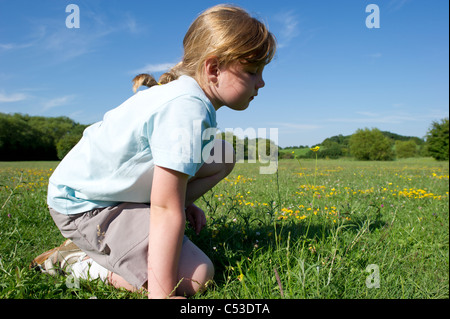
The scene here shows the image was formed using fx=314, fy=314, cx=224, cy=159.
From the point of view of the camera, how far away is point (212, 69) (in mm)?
1687

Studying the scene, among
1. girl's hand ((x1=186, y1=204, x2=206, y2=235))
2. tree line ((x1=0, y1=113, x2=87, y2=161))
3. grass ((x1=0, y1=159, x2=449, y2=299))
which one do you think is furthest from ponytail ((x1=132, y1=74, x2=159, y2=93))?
tree line ((x1=0, y1=113, x2=87, y2=161))

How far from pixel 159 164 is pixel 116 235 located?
0.55m

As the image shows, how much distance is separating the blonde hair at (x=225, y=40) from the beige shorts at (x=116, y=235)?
0.84m

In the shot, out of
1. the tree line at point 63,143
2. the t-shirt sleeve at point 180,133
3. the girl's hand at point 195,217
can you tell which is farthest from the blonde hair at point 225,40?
the tree line at point 63,143

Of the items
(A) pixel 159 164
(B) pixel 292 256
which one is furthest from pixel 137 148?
(B) pixel 292 256

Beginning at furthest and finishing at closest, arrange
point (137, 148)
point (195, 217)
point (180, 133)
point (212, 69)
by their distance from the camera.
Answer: point (195, 217)
point (212, 69)
point (137, 148)
point (180, 133)

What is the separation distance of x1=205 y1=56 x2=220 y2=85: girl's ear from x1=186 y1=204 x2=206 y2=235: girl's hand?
3.37 feet

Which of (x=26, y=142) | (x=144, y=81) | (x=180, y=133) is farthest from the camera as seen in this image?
(x=26, y=142)

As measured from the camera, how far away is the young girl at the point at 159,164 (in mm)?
1412

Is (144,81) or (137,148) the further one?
(144,81)

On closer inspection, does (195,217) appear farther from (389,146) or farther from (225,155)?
(389,146)

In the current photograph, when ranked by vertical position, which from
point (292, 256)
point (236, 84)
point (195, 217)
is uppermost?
point (236, 84)

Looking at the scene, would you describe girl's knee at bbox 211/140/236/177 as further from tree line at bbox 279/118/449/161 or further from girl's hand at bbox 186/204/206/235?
tree line at bbox 279/118/449/161

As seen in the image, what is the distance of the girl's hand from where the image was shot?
232cm
